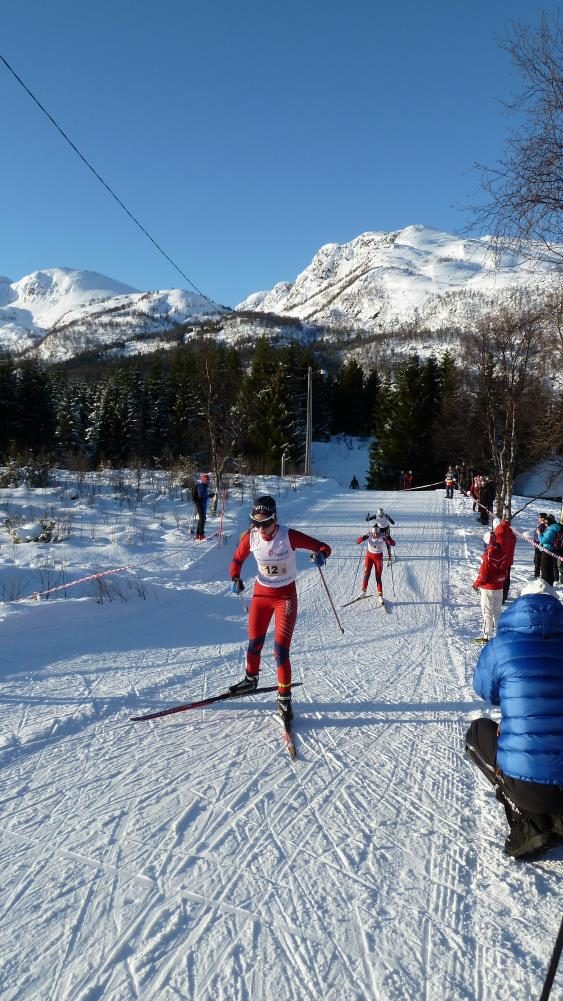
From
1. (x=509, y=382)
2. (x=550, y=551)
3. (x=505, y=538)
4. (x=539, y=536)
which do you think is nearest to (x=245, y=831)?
(x=505, y=538)

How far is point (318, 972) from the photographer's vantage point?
7.31 feet

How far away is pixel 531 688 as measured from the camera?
8.96ft

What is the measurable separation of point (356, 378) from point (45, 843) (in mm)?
58490

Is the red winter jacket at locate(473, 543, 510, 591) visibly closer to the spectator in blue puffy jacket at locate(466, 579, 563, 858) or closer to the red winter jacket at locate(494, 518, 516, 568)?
the red winter jacket at locate(494, 518, 516, 568)

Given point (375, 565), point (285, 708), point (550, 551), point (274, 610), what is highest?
point (274, 610)

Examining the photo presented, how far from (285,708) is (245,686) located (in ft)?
1.97

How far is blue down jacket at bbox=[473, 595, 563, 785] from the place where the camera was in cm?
267

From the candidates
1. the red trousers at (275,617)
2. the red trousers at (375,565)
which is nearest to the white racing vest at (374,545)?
the red trousers at (375,565)

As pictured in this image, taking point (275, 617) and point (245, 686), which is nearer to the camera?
point (275, 617)

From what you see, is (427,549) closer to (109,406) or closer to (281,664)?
(281,664)

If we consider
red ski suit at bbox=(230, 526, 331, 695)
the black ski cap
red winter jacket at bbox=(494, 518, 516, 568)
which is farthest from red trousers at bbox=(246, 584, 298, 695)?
red winter jacket at bbox=(494, 518, 516, 568)

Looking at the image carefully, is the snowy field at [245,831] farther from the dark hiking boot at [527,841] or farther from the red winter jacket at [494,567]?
the red winter jacket at [494,567]

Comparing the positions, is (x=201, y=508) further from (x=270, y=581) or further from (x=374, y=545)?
(x=270, y=581)

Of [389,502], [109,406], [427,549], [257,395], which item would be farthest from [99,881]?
[109,406]
